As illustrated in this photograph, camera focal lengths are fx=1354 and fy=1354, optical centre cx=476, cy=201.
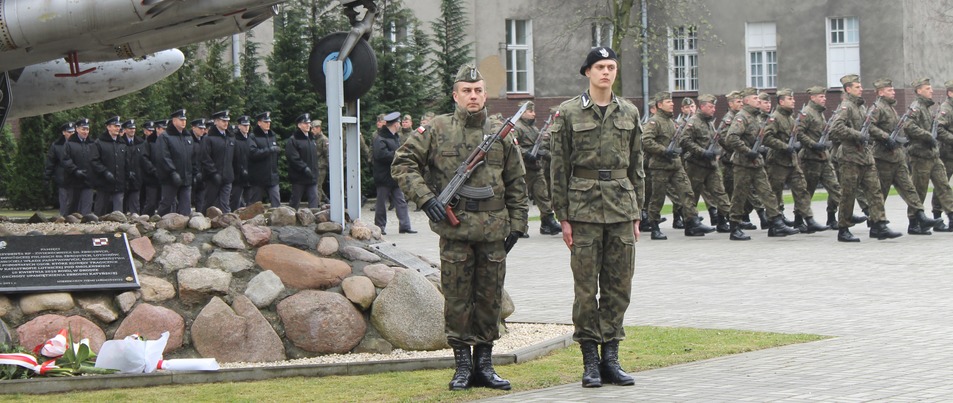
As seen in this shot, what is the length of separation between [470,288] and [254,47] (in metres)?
23.9

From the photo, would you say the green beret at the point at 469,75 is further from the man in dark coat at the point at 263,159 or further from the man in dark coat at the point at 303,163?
the man in dark coat at the point at 263,159

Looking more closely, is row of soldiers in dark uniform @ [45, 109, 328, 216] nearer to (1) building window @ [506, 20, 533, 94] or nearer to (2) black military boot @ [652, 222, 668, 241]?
(2) black military boot @ [652, 222, 668, 241]

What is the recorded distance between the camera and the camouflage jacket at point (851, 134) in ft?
56.5

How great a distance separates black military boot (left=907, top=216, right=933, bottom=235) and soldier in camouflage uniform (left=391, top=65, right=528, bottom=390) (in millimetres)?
11344

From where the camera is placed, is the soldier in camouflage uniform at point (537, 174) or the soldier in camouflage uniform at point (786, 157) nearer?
the soldier in camouflage uniform at point (786, 157)

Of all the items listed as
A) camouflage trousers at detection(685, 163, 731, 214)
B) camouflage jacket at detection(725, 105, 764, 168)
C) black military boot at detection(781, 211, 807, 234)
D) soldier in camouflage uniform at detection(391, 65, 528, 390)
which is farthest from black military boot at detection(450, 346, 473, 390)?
black military boot at detection(781, 211, 807, 234)

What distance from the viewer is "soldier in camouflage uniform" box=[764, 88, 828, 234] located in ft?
60.7

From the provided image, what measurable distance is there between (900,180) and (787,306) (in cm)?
704

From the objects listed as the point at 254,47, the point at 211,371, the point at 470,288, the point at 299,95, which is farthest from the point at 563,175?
the point at 254,47

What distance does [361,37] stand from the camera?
408 inches

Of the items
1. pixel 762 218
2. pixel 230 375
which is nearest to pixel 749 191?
pixel 762 218

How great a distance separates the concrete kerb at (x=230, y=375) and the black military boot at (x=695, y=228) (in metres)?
10.6

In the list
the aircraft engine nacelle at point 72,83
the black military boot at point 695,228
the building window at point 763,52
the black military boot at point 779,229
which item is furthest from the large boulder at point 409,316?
the building window at point 763,52

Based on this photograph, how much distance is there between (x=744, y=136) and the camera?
18531 mm
